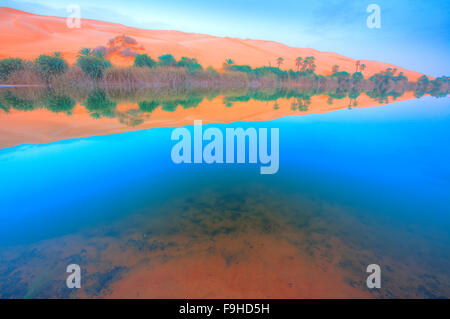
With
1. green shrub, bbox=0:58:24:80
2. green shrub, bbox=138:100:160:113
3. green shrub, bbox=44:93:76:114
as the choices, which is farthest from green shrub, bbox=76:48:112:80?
green shrub, bbox=138:100:160:113

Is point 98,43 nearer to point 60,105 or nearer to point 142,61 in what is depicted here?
point 142,61

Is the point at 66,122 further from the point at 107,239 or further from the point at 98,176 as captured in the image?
the point at 107,239

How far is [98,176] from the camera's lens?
150 inches

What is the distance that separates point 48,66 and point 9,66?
3.58m

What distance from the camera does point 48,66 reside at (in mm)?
25391

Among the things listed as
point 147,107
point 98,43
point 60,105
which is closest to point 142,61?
point 60,105

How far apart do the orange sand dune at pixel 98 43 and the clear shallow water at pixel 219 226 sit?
5777 centimetres

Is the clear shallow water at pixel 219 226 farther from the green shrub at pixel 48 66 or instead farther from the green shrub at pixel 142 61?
the green shrub at pixel 142 61

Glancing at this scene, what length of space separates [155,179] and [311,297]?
9.50 ft

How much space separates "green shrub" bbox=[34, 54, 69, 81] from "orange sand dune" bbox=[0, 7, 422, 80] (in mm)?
26075

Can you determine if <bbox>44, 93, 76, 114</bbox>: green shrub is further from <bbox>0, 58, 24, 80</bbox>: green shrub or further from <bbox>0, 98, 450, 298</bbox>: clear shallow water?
<bbox>0, 58, 24, 80</bbox>: green shrub

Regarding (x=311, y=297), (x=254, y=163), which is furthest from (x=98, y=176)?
(x=311, y=297)

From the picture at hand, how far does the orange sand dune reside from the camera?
54931 mm
